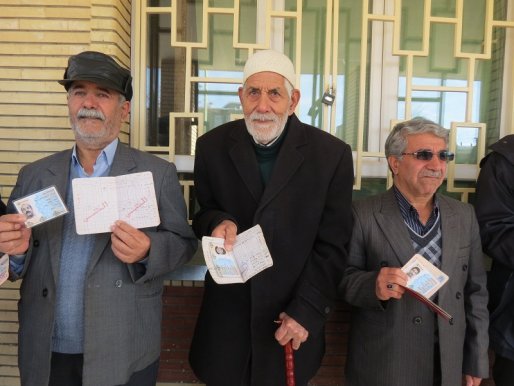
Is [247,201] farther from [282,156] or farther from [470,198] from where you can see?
[470,198]

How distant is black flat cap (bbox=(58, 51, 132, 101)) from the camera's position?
6.04 ft

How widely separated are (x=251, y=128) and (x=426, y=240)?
41.0 inches

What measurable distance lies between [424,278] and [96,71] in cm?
170

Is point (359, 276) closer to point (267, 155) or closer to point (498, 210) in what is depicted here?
point (267, 155)

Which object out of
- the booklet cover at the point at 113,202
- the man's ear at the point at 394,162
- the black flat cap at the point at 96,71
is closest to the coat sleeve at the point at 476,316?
the man's ear at the point at 394,162

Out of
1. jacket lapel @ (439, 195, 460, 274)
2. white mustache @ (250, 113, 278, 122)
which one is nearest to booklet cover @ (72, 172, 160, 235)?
white mustache @ (250, 113, 278, 122)

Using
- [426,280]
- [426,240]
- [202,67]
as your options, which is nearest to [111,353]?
[426,280]

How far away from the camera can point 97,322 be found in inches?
70.4

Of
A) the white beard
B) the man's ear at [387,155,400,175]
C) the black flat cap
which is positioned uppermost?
the black flat cap

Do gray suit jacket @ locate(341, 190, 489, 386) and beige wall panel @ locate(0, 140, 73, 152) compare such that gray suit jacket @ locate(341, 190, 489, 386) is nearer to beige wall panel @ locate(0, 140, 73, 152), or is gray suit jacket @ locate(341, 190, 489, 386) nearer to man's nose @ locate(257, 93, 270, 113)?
man's nose @ locate(257, 93, 270, 113)

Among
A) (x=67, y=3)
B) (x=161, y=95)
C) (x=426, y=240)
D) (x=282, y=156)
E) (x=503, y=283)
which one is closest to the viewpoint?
(x=282, y=156)

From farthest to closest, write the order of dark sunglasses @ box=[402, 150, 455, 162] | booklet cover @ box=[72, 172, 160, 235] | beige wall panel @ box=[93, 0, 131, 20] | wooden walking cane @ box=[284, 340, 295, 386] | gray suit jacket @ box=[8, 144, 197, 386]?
beige wall panel @ box=[93, 0, 131, 20] < dark sunglasses @ box=[402, 150, 455, 162] < wooden walking cane @ box=[284, 340, 295, 386] < gray suit jacket @ box=[8, 144, 197, 386] < booklet cover @ box=[72, 172, 160, 235]

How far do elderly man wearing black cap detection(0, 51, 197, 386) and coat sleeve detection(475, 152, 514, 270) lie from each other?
1.60m

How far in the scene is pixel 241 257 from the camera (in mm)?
1768
